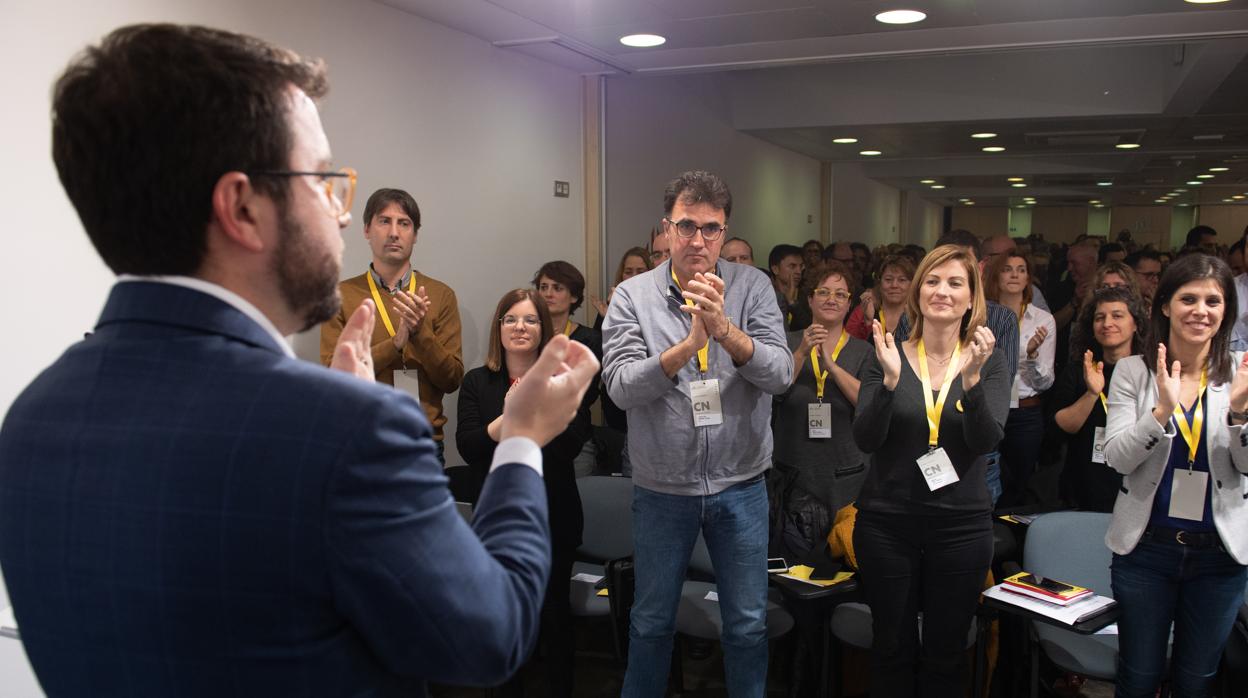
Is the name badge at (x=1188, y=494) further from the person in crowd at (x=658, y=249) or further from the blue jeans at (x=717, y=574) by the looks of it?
the person in crowd at (x=658, y=249)

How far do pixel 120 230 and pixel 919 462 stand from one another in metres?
2.23

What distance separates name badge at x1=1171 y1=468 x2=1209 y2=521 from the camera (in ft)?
7.82

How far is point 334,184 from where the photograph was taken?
3.17 feet

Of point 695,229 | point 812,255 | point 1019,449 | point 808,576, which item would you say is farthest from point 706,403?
point 812,255

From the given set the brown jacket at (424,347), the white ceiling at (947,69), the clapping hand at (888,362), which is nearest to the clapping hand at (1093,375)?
the clapping hand at (888,362)

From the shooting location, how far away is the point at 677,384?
2.55m

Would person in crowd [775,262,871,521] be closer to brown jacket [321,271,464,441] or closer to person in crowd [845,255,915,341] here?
person in crowd [845,255,915,341]

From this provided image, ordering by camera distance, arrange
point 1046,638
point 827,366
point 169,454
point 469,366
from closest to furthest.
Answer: point 169,454
point 1046,638
point 827,366
point 469,366

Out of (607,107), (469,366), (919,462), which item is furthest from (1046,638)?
(607,107)

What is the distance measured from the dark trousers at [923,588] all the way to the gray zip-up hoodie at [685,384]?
44 centimetres

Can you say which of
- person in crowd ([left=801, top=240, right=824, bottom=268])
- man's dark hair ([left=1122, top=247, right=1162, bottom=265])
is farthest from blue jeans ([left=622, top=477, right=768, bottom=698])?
person in crowd ([left=801, top=240, right=824, bottom=268])

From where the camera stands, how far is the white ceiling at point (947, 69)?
4.14 meters

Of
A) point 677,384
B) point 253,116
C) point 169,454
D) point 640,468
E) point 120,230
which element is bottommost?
point 640,468

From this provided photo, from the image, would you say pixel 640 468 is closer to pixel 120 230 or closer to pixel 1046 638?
pixel 1046 638
